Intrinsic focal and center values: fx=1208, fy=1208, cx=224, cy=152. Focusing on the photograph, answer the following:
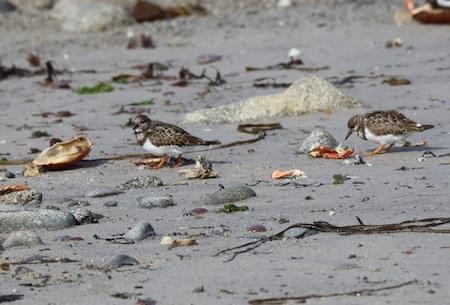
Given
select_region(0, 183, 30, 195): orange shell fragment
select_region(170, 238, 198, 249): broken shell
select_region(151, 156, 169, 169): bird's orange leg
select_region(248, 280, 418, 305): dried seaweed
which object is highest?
select_region(248, 280, 418, 305): dried seaweed

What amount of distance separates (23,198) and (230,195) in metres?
1.15

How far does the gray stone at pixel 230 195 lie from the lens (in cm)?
609

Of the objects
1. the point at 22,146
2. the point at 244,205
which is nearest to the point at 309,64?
the point at 22,146

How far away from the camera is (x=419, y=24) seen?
42.0 feet

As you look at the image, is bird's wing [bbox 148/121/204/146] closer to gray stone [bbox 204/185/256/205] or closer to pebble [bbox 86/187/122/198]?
pebble [bbox 86/187/122/198]

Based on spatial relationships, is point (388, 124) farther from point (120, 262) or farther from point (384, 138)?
point (120, 262)

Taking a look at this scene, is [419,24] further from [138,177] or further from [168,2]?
[138,177]

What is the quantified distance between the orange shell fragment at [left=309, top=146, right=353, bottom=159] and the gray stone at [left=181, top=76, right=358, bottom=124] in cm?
165

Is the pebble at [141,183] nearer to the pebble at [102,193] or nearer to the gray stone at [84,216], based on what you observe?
the pebble at [102,193]

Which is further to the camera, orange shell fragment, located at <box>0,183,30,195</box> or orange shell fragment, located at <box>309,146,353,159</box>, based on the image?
orange shell fragment, located at <box>309,146,353,159</box>

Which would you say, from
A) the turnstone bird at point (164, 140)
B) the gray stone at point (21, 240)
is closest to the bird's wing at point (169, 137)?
the turnstone bird at point (164, 140)

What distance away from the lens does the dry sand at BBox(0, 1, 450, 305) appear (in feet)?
14.9

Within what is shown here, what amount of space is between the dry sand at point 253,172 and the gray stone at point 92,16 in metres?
0.42

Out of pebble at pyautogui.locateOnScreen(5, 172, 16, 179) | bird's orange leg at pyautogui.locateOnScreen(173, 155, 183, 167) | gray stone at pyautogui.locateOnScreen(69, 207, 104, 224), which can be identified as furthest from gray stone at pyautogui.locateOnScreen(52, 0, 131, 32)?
gray stone at pyautogui.locateOnScreen(69, 207, 104, 224)
